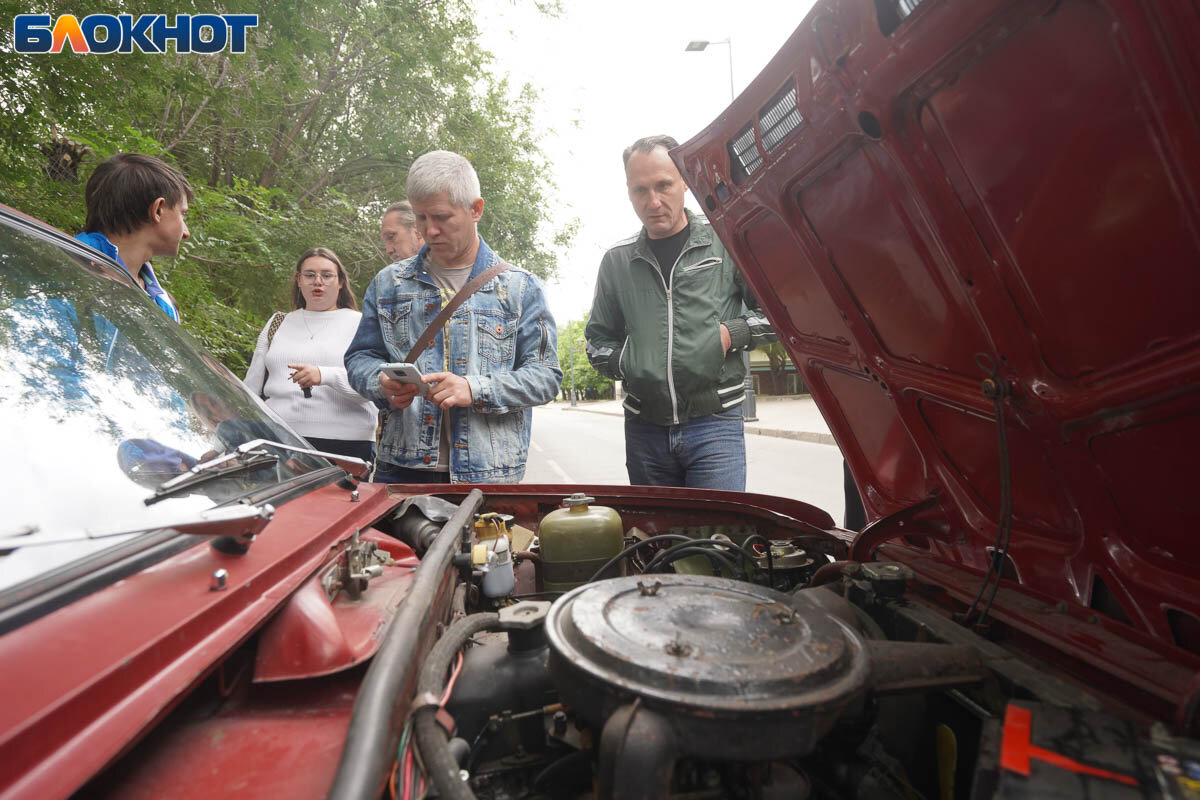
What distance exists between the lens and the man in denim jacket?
8.04 feet

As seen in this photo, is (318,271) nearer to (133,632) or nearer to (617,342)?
(617,342)

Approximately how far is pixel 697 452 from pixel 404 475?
1.30 meters

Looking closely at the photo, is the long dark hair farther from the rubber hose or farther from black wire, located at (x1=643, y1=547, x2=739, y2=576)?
the rubber hose

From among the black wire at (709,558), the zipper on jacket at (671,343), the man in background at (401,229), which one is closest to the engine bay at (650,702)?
the black wire at (709,558)

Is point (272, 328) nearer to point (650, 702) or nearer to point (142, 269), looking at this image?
point (142, 269)

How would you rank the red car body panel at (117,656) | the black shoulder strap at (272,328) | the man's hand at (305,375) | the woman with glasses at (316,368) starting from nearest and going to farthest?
1. the red car body panel at (117,656)
2. the man's hand at (305,375)
3. the woman with glasses at (316,368)
4. the black shoulder strap at (272,328)

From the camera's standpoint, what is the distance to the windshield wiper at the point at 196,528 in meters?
0.70

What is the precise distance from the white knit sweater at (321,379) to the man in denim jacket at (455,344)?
551 millimetres

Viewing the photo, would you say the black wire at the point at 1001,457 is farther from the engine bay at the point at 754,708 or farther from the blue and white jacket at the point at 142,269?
the blue and white jacket at the point at 142,269

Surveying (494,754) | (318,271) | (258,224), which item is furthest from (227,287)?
(494,754)

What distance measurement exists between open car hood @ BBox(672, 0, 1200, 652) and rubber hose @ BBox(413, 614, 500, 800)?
1142mm

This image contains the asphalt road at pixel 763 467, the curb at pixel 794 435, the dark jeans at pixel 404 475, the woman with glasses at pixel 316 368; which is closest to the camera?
the dark jeans at pixel 404 475

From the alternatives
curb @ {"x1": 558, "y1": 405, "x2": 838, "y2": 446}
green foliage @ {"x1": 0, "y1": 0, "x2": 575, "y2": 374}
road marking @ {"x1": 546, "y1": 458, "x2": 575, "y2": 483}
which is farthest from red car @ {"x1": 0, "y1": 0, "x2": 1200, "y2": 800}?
curb @ {"x1": 558, "y1": 405, "x2": 838, "y2": 446}

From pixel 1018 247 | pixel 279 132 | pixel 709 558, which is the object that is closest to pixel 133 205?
pixel 709 558
